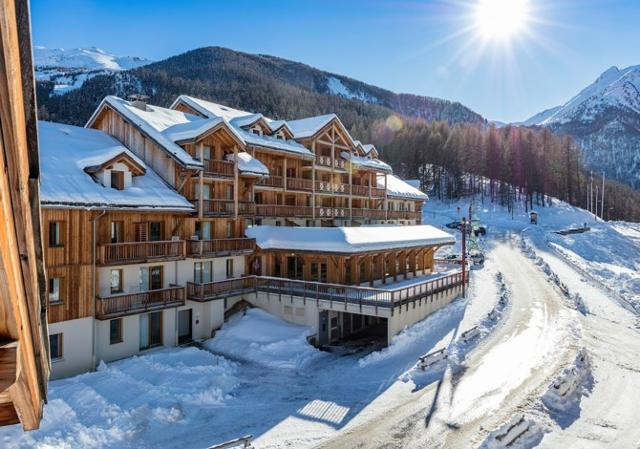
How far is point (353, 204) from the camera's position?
49.0 m

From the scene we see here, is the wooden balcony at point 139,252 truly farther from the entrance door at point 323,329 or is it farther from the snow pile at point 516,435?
the snow pile at point 516,435

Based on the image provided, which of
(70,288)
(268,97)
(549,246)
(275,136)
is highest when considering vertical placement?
(268,97)

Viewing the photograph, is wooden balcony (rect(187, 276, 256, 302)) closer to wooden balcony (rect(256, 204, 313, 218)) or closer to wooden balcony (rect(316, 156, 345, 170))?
wooden balcony (rect(256, 204, 313, 218))

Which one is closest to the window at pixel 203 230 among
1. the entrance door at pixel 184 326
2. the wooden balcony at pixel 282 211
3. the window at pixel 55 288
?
the entrance door at pixel 184 326

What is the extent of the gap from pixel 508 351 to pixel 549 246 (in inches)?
1799

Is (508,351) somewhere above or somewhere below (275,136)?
below

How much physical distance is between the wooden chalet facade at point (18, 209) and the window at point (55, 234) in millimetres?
20598

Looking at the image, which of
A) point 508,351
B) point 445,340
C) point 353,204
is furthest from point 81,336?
point 353,204

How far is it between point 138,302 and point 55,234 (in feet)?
16.9

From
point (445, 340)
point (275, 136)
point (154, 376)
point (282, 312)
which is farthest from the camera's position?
point (275, 136)

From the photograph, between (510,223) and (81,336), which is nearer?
(81,336)

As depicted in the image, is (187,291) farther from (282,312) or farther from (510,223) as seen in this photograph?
(510,223)

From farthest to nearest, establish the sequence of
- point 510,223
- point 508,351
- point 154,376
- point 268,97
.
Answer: point 268,97 → point 510,223 → point 508,351 → point 154,376

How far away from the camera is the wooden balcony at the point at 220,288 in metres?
26.9
